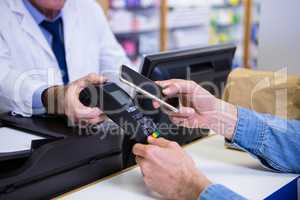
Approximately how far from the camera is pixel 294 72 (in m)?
1.55

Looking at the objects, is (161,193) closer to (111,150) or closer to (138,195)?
(138,195)

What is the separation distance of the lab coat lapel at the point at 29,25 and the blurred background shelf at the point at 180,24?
4.67ft

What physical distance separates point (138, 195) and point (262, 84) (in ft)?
1.85

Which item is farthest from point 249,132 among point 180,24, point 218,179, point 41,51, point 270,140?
point 180,24

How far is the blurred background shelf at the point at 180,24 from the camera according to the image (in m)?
3.63

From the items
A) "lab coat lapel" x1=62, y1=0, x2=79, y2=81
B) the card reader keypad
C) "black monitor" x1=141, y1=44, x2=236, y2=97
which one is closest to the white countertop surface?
the card reader keypad

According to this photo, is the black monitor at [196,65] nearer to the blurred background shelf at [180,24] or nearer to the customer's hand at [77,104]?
the customer's hand at [77,104]

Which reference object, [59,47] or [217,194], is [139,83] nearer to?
[217,194]

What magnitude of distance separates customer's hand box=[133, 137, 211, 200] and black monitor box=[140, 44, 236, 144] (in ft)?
0.98

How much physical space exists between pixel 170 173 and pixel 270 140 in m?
0.36

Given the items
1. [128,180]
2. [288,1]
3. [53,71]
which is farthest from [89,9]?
[128,180]

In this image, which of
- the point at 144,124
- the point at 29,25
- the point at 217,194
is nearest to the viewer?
the point at 217,194

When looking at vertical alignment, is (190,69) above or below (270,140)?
above

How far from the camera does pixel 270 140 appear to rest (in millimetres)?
1094
